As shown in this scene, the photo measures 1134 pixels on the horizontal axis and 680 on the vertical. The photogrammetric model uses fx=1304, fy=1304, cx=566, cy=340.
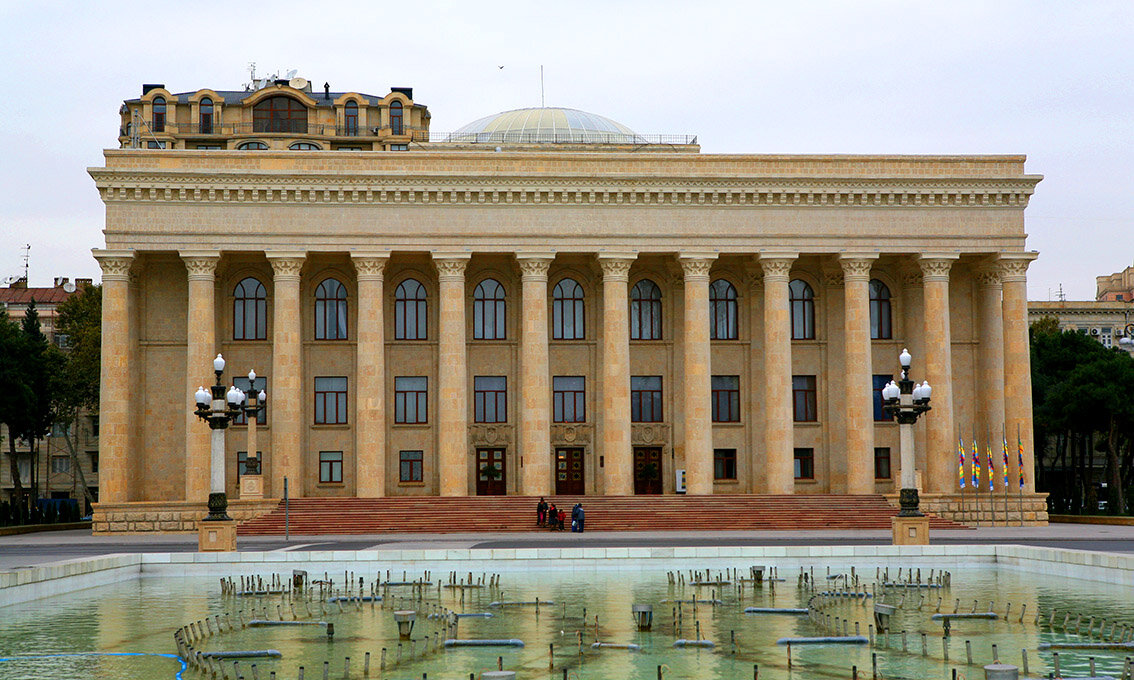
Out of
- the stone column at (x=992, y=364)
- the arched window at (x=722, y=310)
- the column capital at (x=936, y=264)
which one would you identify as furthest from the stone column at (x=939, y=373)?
the arched window at (x=722, y=310)

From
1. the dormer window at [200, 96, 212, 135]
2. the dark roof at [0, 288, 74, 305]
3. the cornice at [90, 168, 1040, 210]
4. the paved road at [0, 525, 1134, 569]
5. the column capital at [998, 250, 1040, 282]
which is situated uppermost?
the dormer window at [200, 96, 212, 135]

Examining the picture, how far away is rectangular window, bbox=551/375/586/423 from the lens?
57281 millimetres

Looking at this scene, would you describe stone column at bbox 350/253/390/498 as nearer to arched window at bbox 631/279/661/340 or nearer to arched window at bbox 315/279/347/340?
arched window at bbox 315/279/347/340

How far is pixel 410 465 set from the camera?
186ft

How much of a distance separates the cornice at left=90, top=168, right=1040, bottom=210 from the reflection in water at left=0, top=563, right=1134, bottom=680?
27310 millimetres

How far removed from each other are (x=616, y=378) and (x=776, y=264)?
27.2ft

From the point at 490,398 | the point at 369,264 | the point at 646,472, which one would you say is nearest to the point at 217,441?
the point at 369,264

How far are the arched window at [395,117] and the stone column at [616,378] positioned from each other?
4563 cm

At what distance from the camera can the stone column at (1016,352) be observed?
54.8m

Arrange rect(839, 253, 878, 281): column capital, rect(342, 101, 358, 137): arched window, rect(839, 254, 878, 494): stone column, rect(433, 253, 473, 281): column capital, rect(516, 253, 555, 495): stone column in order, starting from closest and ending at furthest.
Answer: rect(516, 253, 555, 495): stone column < rect(433, 253, 473, 281): column capital < rect(839, 254, 878, 494): stone column < rect(839, 253, 878, 281): column capital < rect(342, 101, 358, 137): arched window

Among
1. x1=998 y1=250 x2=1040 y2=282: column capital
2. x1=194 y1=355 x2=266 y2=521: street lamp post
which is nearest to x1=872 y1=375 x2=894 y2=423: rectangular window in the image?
x1=998 y1=250 x2=1040 y2=282: column capital

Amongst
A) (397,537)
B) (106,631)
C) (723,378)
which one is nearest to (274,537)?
(397,537)

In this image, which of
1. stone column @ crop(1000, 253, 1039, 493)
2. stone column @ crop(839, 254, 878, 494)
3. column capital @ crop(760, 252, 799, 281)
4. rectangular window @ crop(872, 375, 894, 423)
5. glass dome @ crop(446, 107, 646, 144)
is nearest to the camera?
stone column @ crop(839, 254, 878, 494)

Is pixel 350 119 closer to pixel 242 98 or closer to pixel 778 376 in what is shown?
pixel 242 98
